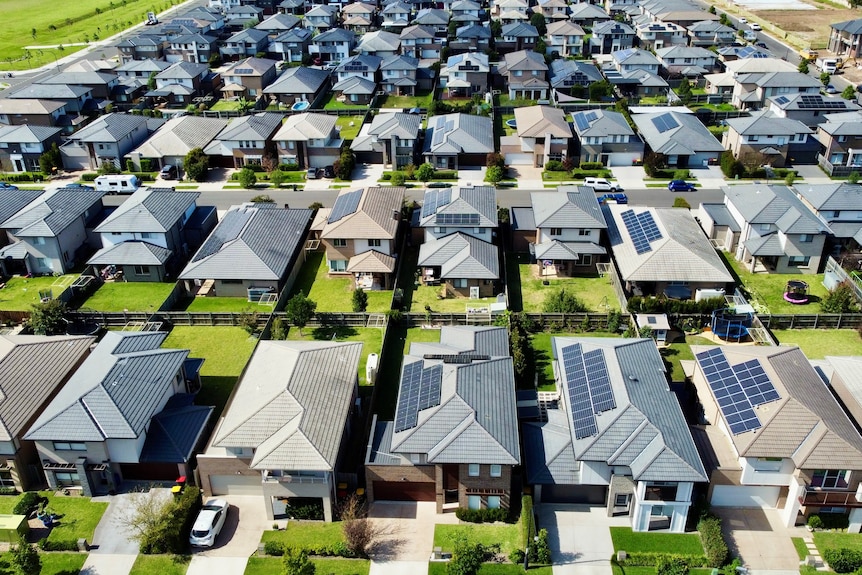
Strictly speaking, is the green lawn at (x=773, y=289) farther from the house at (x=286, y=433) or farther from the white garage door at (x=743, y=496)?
the house at (x=286, y=433)

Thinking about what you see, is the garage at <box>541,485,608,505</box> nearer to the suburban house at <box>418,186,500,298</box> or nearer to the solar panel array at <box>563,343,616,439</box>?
the solar panel array at <box>563,343,616,439</box>

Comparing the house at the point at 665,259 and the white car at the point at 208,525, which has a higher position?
the house at the point at 665,259

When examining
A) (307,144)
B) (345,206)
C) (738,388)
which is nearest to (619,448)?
(738,388)

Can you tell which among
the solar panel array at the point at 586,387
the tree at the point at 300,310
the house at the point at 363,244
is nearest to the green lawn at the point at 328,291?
the house at the point at 363,244

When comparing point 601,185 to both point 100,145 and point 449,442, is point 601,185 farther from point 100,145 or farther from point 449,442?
point 100,145

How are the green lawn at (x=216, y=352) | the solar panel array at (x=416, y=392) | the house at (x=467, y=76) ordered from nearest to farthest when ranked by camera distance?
1. the solar panel array at (x=416, y=392)
2. the green lawn at (x=216, y=352)
3. the house at (x=467, y=76)

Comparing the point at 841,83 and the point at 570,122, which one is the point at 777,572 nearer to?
the point at 570,122
